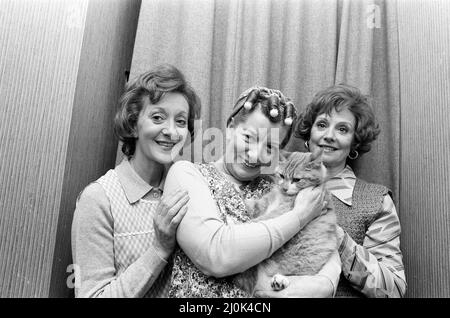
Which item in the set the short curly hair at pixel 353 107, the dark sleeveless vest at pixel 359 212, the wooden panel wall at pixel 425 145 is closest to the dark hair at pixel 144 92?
the short curly hair at pixel 353 107

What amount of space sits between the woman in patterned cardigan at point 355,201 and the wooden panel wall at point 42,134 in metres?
0.67

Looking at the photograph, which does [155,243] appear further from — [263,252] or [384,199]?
[384,199]

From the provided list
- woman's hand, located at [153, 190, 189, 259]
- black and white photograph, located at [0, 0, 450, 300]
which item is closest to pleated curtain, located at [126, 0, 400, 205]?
black and white photograph, located at [0, 0, 450, 300]

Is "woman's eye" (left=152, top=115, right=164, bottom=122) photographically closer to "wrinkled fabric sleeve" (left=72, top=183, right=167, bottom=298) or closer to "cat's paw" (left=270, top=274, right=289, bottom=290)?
"wrinkled fabric sleeve" (left=72, top=183, right=167, bottom=298)

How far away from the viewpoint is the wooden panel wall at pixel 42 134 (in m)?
1.07

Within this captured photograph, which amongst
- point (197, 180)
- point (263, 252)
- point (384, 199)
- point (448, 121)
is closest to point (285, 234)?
point (263, 252)

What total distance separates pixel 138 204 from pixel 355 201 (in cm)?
59

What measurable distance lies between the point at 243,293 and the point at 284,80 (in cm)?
80

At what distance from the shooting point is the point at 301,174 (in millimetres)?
1065

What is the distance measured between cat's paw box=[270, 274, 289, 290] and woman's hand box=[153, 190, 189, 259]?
230 mm

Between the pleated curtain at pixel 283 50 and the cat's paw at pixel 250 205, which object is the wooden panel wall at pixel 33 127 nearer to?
the pleated curtain at pixel 283 50

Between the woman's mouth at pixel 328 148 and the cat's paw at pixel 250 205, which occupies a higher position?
the woman's mouth at pixel 328 148

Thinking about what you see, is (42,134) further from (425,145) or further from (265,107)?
(425,145)

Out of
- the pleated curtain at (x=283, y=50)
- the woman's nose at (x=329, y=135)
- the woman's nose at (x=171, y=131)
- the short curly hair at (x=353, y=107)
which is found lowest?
the woman's nose at (x=171, y=131)
